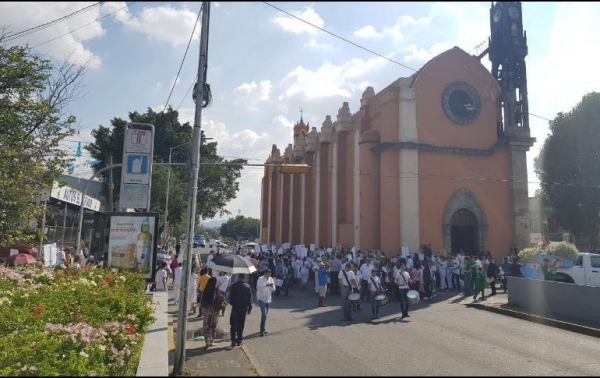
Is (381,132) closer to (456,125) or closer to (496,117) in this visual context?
(456,125)

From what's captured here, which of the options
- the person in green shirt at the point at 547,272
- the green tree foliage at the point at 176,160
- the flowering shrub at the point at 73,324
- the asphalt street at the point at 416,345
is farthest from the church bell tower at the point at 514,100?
the flowering shrub at the point at 73,324

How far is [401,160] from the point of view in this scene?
2536 cm

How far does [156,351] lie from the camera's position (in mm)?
7035

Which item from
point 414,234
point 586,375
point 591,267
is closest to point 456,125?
point 414,234

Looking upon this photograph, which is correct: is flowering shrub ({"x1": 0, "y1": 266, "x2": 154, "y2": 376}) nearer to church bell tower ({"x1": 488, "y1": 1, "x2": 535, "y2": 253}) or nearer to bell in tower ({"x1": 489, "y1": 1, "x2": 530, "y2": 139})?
church bell tower ({"x1": 488, "y1": 1, "x2": 535, "y2": 253})

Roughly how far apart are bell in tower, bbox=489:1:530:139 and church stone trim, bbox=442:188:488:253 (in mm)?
4636

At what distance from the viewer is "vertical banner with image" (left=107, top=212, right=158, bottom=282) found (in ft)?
39.9

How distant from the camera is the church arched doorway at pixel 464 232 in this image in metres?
26.6

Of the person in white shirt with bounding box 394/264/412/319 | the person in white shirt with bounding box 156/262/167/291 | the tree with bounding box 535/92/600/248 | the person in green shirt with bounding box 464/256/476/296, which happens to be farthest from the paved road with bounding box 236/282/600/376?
the tree with bounding box 535/92/600/248

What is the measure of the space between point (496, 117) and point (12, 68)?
2555 centimetres

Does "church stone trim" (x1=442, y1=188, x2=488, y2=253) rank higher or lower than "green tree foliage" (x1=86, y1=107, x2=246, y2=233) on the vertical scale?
lower

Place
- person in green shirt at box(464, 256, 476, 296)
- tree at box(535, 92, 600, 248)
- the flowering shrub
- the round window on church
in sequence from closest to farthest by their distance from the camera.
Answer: the flowering shrub < person in green shirt at box(464, 256, 476, 296) < the round window on church < tree at box(535, 92, 600, 248)

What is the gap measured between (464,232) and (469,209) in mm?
1387

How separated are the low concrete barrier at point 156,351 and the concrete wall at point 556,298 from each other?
10882 mm
